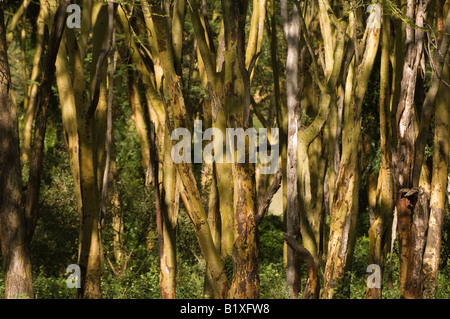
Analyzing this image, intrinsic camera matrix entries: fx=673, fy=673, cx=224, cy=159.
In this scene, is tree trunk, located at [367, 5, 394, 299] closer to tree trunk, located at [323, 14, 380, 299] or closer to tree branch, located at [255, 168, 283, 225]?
tree trunk, located at [323, 14, 380, 299]

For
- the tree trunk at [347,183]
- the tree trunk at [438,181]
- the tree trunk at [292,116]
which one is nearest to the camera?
the tree trunk at [292,116]

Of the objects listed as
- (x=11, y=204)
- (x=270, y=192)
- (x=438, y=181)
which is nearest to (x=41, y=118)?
(x=11, y=204)

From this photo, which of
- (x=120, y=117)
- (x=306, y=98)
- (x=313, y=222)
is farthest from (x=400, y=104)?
(x=120, y=117)

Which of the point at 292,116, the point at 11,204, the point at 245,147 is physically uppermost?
the point at 292,116

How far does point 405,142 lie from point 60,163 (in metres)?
10.7

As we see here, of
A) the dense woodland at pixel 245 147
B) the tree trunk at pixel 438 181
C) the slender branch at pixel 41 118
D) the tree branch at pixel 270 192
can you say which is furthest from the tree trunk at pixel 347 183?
the slender branch at pixel 41 118

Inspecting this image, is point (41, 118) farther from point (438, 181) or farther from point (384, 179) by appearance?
point (438, 181)

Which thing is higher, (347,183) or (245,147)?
(245,147)

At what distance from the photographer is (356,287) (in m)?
12.3

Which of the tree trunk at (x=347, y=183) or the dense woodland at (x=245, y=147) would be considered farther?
the tree trunk at (x=347, y=183)

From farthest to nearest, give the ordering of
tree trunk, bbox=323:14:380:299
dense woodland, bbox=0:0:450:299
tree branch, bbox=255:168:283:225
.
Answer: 1. tree trunk, bbox=323:14:380:299
2. dense woodland, bbox=0:0:450:299
3. tree branch, bbox=255:168:283:225

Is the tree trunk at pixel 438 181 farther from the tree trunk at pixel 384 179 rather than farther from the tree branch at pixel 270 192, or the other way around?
the tree branch at pixel 270 192

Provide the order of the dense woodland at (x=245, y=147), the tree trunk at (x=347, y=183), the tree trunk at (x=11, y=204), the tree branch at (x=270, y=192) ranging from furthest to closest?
the tree trunk at (x=347, y=183)
the tree trunk at (x=11, y=204)
the dense woodland at (x=245, y=147)
the tree branch at (x=270, y=192)

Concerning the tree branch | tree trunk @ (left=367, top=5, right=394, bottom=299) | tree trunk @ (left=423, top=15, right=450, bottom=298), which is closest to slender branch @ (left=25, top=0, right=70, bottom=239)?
the tree branch
